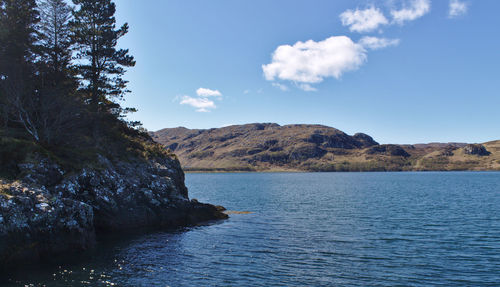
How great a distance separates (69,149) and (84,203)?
11315 mm

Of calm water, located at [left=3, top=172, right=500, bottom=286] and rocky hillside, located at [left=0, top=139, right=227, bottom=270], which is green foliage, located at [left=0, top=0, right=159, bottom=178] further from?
calm water, located at [left=3, top=172, right=500, bottom=286]

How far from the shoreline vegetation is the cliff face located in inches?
3.6

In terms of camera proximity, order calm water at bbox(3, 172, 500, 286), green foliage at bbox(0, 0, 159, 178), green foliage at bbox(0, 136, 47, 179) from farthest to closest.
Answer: green foliage at bbox(0, 0, 159, 178), green foliage at bbox(0, 136, 47, 179), calm water at bbox(3, 172, 500, 286)

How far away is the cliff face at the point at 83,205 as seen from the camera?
80.5 feet

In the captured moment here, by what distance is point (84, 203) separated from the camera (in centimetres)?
3084

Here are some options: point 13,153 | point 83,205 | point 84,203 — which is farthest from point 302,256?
point 13,153

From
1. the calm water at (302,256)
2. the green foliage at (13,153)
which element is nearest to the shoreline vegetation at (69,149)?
the green foliage at (13,153)

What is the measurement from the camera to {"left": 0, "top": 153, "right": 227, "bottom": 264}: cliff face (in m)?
24.5

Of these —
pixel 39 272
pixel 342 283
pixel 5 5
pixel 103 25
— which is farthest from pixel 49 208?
pixel 103 25

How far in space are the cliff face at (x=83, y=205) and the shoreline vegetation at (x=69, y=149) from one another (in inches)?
3.6

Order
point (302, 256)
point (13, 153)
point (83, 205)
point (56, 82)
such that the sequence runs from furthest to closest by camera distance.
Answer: point (56, 82), point (13, 153), point (83, 205), point (302, 256)

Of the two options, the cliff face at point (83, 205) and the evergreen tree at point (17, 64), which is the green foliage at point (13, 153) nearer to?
the cliff face at point (83, 205)

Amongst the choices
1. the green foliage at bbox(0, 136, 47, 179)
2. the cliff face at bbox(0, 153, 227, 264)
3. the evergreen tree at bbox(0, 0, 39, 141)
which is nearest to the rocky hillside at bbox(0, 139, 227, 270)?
the cliff face at bbox(0, 153, 227, 264)

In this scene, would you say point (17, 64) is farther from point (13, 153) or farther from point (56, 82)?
point (13, 153)
